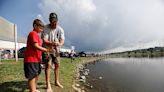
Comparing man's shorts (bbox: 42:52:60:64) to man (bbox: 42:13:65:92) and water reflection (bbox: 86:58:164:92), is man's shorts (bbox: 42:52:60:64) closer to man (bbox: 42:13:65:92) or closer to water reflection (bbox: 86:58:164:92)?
man (bbox: 42:13:65:92)

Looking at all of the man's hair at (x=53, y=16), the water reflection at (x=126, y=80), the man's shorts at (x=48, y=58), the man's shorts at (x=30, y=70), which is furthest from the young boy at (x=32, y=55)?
the water reflection at (x=126, y=80)

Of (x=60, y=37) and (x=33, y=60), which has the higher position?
(x=60, y=37)

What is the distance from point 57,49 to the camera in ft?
37.6

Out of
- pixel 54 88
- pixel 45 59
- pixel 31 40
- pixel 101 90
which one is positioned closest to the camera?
pixel 31 40

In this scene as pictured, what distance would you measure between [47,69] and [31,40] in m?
2.30

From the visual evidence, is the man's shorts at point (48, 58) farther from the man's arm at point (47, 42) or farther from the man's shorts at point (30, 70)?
the man's shorts at point (30, 70)

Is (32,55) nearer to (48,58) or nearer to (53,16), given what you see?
(48,58)

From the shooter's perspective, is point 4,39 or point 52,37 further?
point 4,39

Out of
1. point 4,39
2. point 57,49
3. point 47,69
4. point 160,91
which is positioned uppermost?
point 4,39

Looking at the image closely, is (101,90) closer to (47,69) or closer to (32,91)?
(47,69)

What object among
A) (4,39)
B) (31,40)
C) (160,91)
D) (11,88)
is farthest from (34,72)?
(4,39)

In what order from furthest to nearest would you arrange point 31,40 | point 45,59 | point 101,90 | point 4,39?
1. point 4,39
2. point 101,90
3. point 45,59
4. point 31,40

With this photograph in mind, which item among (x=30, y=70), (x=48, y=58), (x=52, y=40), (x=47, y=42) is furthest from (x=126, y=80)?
(x=30, y=70)

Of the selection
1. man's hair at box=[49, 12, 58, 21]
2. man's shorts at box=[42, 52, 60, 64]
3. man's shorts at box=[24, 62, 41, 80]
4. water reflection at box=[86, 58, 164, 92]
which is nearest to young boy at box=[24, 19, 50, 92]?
man's shorts at box=[24, 62, 41, 80]
